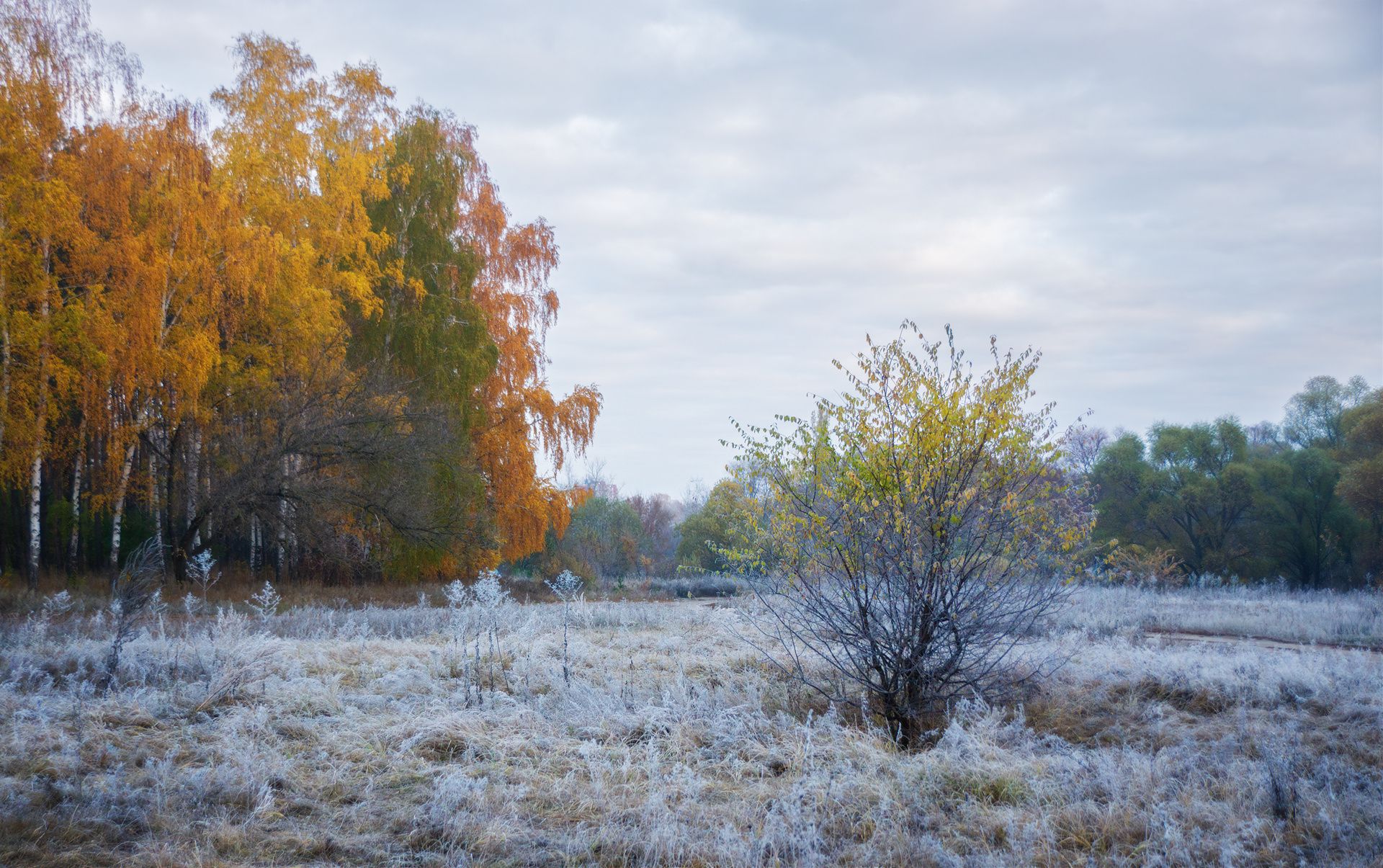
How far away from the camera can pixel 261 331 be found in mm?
17766

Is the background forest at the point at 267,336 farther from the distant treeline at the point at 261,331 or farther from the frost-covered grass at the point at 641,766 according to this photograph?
the frost-covered grass at the point at 641,766

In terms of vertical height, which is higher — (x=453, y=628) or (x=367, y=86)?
(x=367, y=86)

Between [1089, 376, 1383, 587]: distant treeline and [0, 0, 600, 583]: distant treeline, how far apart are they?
19.1 m

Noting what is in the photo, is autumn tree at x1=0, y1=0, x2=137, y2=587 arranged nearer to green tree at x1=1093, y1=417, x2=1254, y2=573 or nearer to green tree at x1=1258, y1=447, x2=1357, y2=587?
green tree at x1=1093, y1=417, x2=1254, y2=573

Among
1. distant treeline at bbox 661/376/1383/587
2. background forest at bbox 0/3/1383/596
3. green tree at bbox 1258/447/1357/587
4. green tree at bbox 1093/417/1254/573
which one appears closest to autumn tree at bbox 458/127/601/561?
background forest at bbox 0/3/1383/596

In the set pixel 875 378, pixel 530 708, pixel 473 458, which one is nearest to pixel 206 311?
pixel 473 458

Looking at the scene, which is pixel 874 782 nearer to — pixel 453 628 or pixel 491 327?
pixel 453 628

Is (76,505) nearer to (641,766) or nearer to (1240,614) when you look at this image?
(641,766)

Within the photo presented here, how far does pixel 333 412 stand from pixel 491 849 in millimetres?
15073

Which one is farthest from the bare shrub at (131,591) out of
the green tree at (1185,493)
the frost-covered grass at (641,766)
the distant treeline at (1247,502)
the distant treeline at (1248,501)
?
the green tree at (1185,493)

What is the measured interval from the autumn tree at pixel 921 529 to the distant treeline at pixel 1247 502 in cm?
2193

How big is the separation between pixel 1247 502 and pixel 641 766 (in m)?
31.8

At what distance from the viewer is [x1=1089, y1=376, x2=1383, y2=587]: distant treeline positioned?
27672 millimetres

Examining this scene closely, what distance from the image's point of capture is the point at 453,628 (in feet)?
36.0
